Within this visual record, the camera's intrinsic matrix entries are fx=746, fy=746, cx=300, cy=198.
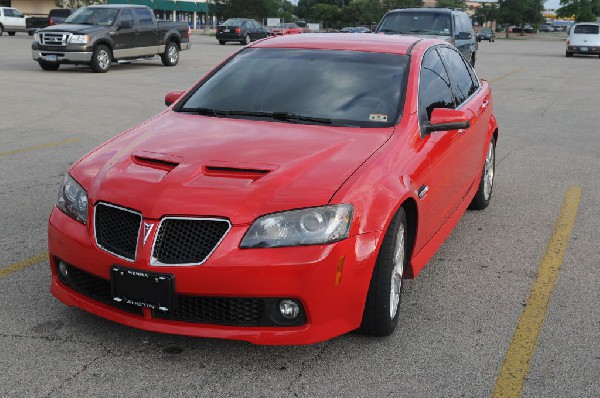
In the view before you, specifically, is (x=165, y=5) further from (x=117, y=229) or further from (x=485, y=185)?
(x=117, y=229)

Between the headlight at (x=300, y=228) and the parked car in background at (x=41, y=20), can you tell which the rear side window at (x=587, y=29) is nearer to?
the parked car in background at (x=41, y=20)

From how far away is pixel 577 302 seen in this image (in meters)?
4.57

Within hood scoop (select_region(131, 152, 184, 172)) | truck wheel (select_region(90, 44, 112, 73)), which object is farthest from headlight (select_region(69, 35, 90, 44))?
hood scoop (select_region(131, 152, 184, 172))

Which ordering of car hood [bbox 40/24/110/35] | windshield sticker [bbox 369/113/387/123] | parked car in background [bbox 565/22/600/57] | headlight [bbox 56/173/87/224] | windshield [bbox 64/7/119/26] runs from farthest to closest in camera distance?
parked car in background [bbox 565/22/600/57]
windshield [bbox 64/7/119/26]
car hood [bbox 40/24/110/35]
windshield sticker [bbox 369/113/387/123]
headlight [bbox 56/173/87/224]

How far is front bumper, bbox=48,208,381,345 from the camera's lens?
3.35 meters

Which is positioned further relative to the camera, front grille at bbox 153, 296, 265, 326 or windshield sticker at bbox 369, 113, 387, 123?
windshield sticker at bbox 369, 113, 387, 123

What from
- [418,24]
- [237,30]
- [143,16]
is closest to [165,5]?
[237,30]

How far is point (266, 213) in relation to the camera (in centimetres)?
346

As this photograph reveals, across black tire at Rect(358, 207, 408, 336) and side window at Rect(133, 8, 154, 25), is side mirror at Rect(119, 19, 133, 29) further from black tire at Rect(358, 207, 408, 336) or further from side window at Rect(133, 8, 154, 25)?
black tire at Rect(358, 207, 408, 336)

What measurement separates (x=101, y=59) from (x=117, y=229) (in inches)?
675

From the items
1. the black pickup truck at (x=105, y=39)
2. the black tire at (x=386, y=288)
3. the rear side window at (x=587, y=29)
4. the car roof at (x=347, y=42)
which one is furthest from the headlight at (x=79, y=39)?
the rear side window at (x=587, y=29)

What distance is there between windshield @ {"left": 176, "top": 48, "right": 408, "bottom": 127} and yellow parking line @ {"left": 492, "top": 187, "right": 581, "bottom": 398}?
1.41 meters

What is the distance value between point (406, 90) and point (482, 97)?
77.0 inches

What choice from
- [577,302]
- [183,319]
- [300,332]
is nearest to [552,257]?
[577,302]
